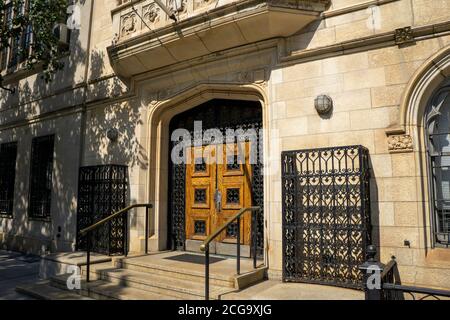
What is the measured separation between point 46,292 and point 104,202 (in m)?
2.49

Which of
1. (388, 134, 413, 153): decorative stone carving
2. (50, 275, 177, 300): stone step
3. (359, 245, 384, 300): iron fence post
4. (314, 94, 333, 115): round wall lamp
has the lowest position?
(50, 275, 177, 300): stone step

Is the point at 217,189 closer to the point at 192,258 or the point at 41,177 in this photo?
the point at 192,258

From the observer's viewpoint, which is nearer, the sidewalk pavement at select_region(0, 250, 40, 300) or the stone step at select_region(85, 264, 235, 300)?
the stone step at select_region(85, 264, 235, 300)

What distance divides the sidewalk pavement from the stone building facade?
1.88 feet

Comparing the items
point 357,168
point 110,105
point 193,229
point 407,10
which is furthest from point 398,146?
point 110,105

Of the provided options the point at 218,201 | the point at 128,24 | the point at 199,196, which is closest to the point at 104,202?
the point at 199,196

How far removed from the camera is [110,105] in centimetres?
928

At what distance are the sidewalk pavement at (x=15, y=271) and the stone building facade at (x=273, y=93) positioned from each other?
1.88 feet

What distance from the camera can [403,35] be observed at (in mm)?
5520

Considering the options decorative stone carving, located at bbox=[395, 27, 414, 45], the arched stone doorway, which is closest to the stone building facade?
decorative stone carving, located at bbox=[395, 27, 414, 45]

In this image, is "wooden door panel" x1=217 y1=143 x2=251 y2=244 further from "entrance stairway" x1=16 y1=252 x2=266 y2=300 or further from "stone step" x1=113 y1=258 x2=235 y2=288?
"stone step" x1=113 y1=258 x2=235 y2=288

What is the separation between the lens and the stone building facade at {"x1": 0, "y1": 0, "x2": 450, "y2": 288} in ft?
17.6
